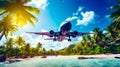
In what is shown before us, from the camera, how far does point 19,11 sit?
30531 millimetres

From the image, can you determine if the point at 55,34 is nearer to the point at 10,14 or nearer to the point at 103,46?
the point at 10,14

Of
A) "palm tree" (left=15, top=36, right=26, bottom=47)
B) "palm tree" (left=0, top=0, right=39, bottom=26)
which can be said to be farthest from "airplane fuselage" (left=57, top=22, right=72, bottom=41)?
"palm tree" (left=15, top=36, right=26, bottom=47)

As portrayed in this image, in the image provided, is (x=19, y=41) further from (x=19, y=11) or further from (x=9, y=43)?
(x=19, y=11)

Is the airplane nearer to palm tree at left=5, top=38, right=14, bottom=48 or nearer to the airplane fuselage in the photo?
the airplane fuselage

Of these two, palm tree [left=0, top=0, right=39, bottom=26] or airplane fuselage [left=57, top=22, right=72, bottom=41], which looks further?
airplane fuselage [left=57, top=22, right=72, bottom=41]

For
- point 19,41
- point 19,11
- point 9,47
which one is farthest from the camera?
point 19,41

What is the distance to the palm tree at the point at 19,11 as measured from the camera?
29.4 meters

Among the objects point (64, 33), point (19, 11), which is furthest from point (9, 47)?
point (19, 11)

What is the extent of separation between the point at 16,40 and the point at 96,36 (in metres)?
34.3

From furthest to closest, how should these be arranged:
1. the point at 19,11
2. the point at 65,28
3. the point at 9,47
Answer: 1. the point at 9,47
2. the point at 65,28
3. the point at 19,11

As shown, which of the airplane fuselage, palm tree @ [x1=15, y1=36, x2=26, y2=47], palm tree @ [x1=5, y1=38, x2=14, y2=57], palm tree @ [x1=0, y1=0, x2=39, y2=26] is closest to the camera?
palm tree @ [x1=0, y1=0, x2=39, y2=26]

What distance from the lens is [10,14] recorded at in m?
29.8

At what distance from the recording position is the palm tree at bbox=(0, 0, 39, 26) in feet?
96.6

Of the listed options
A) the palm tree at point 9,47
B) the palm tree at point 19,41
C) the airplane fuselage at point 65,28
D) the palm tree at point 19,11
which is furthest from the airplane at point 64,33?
the palm tree at point 19,41
